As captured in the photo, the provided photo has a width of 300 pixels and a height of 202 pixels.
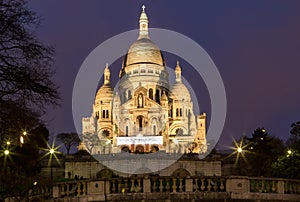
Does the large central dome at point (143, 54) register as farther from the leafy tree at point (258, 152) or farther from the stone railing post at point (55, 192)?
the stone railing post at point (55, 192)

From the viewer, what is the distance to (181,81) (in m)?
134

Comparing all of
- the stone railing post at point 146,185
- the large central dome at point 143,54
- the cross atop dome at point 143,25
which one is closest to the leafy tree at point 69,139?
the large central dome at point 143,54

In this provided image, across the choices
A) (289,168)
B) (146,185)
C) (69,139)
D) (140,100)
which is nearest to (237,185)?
(146,185)

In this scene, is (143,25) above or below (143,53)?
above

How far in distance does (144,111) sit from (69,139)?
16.5 metres

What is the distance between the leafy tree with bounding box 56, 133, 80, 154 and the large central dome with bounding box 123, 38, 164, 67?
24.6 meters

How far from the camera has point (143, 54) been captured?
131 metres

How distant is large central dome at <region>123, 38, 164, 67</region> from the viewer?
429 ft

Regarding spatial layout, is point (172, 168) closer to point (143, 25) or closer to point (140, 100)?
point (140, 100)

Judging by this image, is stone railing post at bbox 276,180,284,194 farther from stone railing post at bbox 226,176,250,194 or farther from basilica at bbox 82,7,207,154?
basilica at bbox 82,7,207,154

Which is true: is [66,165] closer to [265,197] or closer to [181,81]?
[265,197]

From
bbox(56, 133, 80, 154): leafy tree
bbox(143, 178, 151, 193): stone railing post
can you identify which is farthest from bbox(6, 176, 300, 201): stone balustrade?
bbox(56, 133, 80, 154): leafy tree

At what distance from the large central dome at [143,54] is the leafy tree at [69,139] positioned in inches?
967

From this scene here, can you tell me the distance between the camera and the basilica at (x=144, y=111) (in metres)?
114
